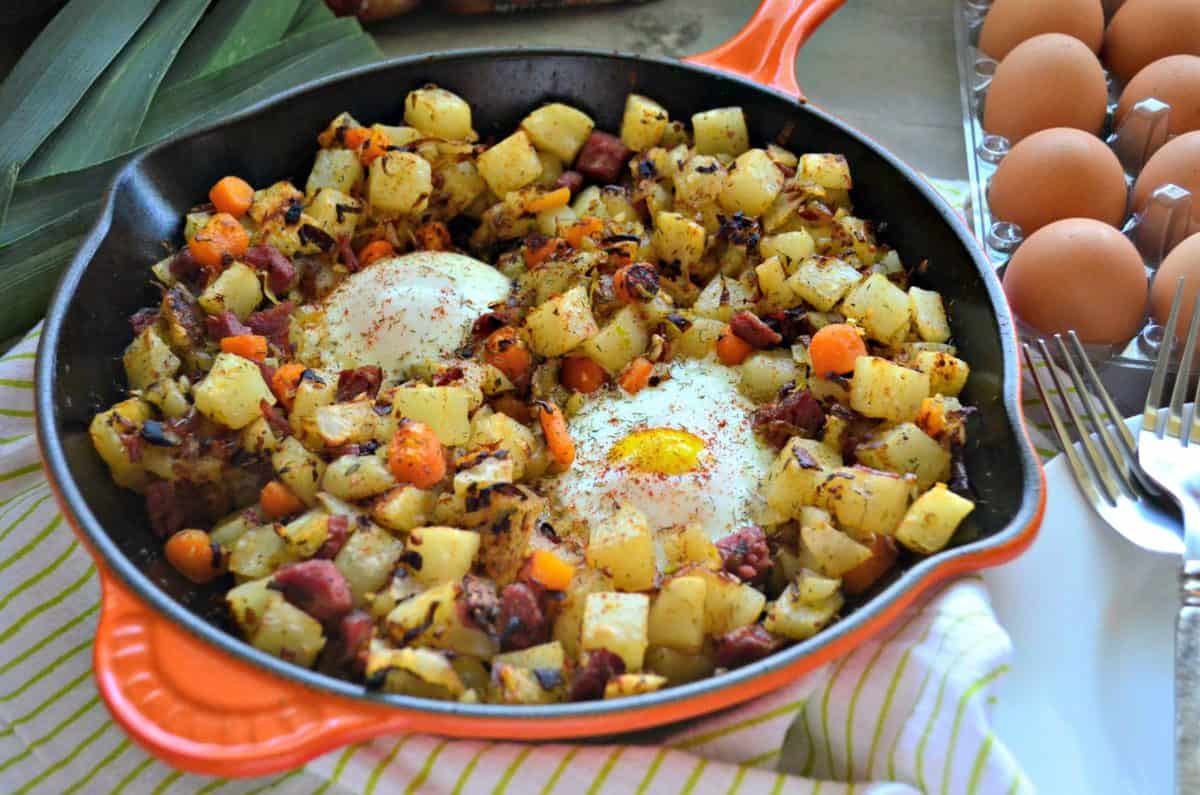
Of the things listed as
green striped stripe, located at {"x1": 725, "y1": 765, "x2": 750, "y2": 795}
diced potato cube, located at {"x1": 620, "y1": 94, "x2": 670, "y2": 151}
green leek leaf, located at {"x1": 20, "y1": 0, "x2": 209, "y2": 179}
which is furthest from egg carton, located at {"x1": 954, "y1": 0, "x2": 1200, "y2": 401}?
green leek leaf, located at {"x1": 20, "y1": 0, "x2": 209, "y2": 179}

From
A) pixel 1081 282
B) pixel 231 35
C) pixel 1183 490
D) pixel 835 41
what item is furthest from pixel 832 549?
pixel 835 41

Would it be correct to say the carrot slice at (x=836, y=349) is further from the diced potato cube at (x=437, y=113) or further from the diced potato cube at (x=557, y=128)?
the diced potato cube at (x=437, y=113)

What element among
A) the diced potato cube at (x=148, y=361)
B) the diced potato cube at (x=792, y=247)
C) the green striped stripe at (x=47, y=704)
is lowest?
the green striped stripe at (x=47, y=704)

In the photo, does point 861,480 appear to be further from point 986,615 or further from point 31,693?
point 31,693

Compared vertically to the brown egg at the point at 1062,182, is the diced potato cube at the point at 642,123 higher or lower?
higher

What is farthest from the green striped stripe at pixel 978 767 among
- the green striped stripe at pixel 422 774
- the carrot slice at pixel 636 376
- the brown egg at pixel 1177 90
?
the brown egg at pixel 1177 90

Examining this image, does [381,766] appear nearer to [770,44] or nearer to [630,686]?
[630,686]

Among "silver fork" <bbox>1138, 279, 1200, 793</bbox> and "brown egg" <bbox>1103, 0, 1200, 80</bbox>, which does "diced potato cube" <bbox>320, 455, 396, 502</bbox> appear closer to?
"silver fork" <bbox>1138, 279, 1200, 793</bbox>
